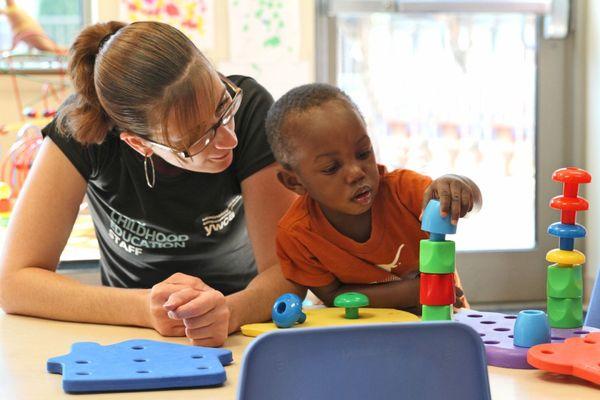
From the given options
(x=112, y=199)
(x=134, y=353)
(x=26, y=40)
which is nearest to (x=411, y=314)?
(x=134, y=353)

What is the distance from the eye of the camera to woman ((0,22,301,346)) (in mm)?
1328

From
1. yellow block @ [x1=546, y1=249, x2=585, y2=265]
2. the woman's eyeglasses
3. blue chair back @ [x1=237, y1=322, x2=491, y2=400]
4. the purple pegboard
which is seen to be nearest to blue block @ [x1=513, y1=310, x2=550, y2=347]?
the purple pegboard

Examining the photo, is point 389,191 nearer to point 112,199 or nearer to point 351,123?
point 351,123

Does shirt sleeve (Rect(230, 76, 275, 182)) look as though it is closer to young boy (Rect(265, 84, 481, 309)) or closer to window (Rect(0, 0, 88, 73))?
young boy (Rect(265, 84, 481, 309))

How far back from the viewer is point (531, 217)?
3.66 meters

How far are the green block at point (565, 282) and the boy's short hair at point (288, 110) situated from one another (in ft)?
1.46

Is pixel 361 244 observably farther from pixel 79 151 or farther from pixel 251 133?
pixel 79 151

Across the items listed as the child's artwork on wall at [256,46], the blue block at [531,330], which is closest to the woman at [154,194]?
the blue block at [531,330]

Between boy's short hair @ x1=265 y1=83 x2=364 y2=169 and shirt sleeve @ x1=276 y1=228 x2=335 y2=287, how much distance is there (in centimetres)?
15

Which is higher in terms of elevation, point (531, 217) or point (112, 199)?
point (112, 199)

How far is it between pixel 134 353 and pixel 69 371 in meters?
0.10

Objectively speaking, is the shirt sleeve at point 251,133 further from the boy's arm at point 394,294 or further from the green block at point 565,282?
the green block at point 565,282

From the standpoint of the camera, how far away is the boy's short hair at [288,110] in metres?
1.55

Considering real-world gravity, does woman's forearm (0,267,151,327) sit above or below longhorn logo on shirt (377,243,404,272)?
below
